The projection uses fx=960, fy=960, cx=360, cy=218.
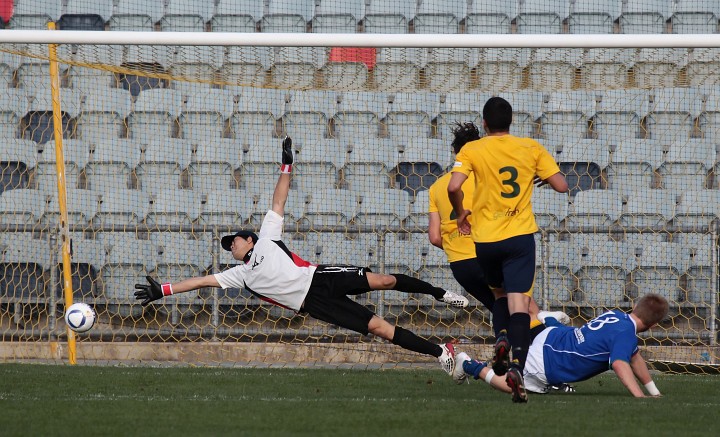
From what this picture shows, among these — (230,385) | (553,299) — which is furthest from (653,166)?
(230,385)

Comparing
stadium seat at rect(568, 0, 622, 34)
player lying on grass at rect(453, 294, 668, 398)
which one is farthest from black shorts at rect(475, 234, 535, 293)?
stadium seat at rect(568, 0, 622, 34)

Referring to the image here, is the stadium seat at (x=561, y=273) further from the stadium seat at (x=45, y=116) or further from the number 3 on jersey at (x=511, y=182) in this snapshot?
the stadium seat at (x=45, y=116)

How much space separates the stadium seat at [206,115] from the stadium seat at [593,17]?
14.5ft

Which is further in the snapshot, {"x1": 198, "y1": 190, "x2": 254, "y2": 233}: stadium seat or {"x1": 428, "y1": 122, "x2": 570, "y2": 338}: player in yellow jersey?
{"x1": 198, "y1": 190, "x2": 254, "y2": 233}: stadium seat

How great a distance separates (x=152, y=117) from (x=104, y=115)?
0.52 meters

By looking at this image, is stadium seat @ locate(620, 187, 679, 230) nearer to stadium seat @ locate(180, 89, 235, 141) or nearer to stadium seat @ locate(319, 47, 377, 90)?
stadium seat @ locate(319, 47, 377, 90)

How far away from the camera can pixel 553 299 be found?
9531 millimetres

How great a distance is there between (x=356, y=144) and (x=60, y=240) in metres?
3.23

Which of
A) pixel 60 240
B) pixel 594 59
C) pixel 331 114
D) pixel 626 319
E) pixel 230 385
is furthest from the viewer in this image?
pixel 331 114

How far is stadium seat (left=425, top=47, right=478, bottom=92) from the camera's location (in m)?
9.69

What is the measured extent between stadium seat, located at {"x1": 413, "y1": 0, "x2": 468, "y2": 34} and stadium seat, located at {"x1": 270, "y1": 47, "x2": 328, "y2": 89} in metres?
1.91

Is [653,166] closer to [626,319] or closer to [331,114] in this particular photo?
[331,114]

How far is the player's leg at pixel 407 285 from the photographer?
298 inches

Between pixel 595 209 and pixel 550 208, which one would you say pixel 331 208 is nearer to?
pixel 550 208
